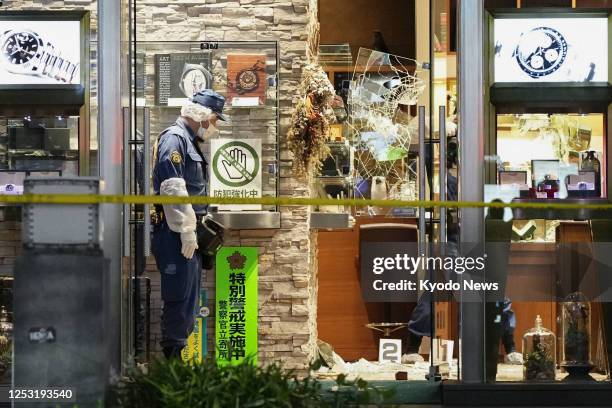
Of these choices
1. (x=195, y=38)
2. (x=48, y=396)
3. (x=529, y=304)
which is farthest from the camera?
(x=195, y=38)

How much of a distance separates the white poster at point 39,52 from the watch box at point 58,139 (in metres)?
0.24

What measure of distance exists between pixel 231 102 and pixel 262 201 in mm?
958

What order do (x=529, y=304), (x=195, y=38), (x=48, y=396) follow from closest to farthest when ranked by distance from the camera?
(x=48, y=396) < (x=529, y=304) < (x=195, y=38)

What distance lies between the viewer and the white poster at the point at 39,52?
6.74 m

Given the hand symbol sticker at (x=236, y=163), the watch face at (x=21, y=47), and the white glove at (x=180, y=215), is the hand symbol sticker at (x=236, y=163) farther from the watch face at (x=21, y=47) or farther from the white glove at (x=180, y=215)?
the watch face at (x=21, y=47)

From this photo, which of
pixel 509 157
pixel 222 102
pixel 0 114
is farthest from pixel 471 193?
pixel 0 114

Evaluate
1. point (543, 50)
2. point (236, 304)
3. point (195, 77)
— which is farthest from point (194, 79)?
point (543, 50)

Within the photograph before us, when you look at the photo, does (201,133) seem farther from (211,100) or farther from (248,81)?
(248,81)

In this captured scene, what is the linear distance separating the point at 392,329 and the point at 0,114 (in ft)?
7.39

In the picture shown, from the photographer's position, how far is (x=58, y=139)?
6789 mm

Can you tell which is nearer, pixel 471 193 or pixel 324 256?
pixel 471 193

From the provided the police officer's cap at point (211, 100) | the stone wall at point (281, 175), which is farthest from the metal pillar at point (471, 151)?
the police officer's cap at point (211, 100)

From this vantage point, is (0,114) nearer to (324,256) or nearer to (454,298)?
(324,256)

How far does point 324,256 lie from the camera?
7438 mm
